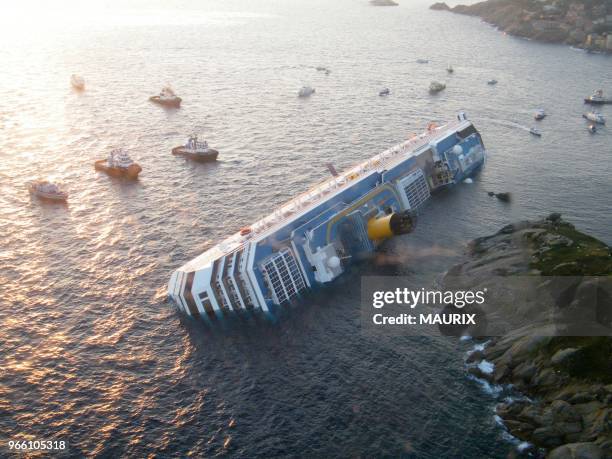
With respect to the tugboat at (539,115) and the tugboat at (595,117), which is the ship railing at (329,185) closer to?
the tugboat at (539,115)

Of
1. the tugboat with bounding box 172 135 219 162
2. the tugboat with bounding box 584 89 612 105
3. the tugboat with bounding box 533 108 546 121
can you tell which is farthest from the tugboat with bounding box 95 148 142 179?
the tugboat with bounding box 584 89 612 105

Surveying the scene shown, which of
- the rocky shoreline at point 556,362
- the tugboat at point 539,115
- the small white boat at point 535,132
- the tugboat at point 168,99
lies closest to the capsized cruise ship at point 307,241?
the rocky shoreline at point 556,362

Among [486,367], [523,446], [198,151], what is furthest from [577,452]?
[198,151]

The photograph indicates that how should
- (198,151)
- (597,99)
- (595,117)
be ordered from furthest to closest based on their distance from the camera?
(597,99), (595,117), (198,151)

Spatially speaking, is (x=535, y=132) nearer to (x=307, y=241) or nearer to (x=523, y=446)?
(x=307, y=241)

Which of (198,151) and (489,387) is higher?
(198,151)
